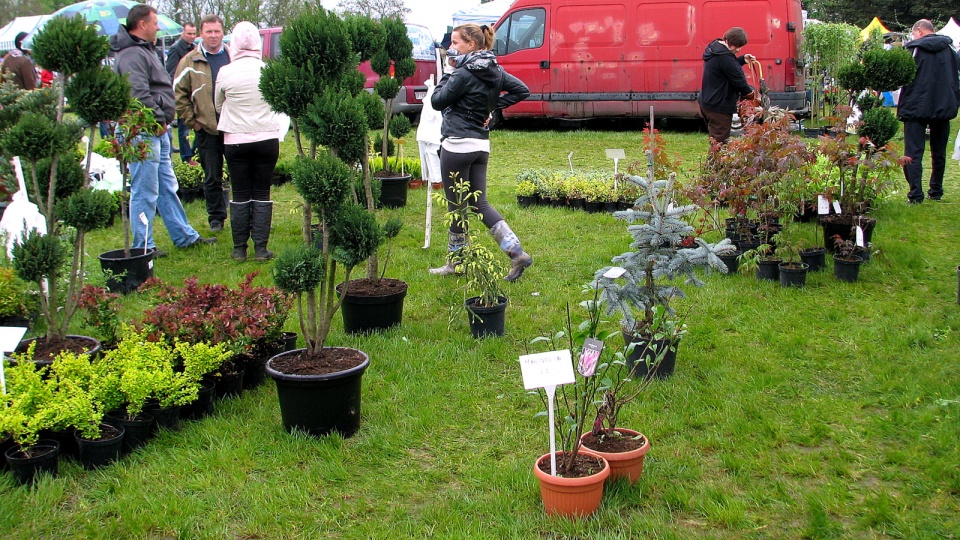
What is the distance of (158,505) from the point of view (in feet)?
10.1

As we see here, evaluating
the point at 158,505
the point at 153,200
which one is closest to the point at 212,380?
the point at 158,505

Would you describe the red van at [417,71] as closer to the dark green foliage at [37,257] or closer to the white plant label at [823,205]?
the white plant label at [823,205]

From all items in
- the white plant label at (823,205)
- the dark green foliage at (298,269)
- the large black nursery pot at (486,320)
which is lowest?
the large black nursery pot at (486,320)

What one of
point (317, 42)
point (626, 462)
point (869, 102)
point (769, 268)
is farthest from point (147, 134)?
point (869, 102)

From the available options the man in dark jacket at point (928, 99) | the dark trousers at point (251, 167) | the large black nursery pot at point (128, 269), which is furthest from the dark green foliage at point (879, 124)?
the large black nursery pot at point (128, 269)

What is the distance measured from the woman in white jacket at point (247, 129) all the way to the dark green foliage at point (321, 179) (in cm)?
274

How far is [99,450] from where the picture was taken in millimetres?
3381

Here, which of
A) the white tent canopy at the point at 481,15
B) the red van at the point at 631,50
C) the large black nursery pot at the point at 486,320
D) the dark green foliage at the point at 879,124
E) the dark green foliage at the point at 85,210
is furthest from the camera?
the white tent canopy at the point at 481,15

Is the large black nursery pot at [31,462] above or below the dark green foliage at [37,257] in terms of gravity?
below

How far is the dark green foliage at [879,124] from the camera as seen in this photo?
773 cm

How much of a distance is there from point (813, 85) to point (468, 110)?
44.4ft

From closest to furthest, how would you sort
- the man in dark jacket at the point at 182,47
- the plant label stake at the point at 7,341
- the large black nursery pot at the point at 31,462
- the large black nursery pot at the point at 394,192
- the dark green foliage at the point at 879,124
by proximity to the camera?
the large black nursery pot at the point at 31,462, the plant label stake at the point at 7,341, the dark green foliage at the point at 879,124, the man in dark jacket at the point at 182,47, the large black nursery pot at the point at 394,192

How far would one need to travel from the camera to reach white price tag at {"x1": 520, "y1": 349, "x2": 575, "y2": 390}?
2889 mm

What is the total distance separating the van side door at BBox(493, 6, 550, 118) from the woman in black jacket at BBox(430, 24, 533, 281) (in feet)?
32.3
